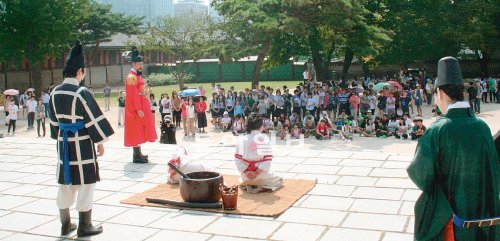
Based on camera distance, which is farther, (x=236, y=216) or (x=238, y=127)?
(x=238, y=127)

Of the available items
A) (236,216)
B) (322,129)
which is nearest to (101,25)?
(322,129)

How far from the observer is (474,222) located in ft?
10.7

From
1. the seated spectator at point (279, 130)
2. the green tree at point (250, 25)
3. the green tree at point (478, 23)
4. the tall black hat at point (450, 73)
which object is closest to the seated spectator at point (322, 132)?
the seated spectator at point (279, 130)

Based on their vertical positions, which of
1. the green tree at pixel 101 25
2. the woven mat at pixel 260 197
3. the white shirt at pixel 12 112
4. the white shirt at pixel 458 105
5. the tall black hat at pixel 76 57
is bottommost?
the woven mat at pixel 260 197

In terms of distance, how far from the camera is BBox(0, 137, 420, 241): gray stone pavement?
5.29 meters

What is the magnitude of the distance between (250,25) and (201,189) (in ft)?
47.6

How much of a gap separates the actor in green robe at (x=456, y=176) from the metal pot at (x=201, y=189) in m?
3.11

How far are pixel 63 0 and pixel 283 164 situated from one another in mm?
25257

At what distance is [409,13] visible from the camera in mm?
28391

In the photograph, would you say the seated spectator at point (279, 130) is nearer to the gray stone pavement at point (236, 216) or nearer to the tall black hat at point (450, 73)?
the gray stone pavement at point (236, 216)

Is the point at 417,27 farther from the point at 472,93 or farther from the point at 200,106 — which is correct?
the point at 200,106

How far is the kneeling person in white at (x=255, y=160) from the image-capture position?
669 centimetres

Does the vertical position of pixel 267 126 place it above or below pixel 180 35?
below

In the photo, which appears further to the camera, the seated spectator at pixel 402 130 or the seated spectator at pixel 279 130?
the seated spectator at pixel 279 130
